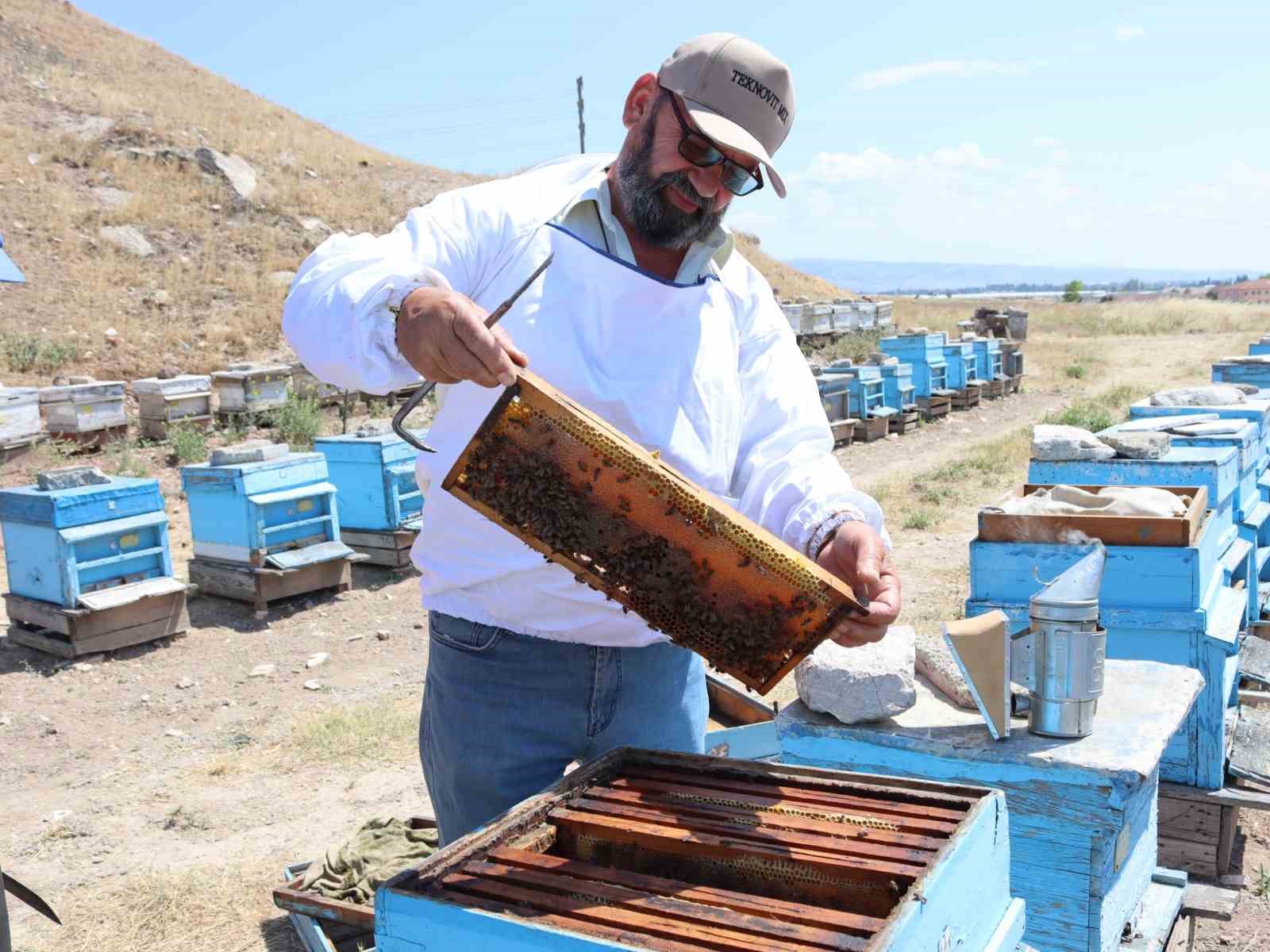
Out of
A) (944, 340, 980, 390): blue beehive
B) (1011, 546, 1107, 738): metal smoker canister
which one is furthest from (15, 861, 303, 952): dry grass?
(944, 340, 980, 390): blue beehive

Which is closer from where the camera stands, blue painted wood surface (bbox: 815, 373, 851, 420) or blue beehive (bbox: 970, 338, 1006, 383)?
blue painted wood surface (bbox: 815, 373, 851, 420)

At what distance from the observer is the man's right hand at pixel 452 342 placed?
145 cm

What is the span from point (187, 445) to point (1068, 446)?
8566 millimetres

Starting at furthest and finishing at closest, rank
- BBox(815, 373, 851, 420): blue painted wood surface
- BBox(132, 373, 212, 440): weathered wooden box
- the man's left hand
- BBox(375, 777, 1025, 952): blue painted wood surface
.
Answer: BBox(815, 373, 851, 420): blue painted wood surface
BBox(132, 373, 212, 440): weathered wooden box
the man's left hand
BBox(375, 777, 1025, 952): blue painted wood surface

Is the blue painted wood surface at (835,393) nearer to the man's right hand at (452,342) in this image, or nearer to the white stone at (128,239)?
the man's right hand at (452,342)

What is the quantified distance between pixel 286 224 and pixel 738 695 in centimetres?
2111

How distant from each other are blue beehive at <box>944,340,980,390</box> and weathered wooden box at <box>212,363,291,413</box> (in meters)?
9.83

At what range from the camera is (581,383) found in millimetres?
1832

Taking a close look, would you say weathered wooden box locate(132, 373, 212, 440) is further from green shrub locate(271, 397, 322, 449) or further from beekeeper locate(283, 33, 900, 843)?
beekeeper locate(283, 33, 900, 843)

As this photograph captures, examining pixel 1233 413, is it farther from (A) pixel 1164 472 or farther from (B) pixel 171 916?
(B) pixel 171 916

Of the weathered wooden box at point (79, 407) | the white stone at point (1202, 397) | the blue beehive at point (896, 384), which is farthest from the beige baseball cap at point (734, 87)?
the blue beehive at point (896, 384)

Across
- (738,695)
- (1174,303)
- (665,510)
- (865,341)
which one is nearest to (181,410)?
(738,695)

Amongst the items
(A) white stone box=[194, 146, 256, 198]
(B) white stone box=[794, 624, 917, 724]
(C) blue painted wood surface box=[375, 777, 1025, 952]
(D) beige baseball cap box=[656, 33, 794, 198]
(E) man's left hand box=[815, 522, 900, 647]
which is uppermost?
(A) white stone box=[194, 146, 256, 198]

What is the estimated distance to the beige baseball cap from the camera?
6.05 ft
